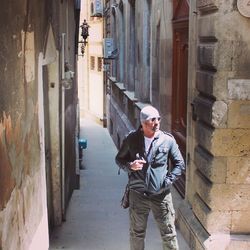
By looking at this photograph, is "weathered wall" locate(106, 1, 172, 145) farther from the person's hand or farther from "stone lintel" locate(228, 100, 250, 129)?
the person's hand

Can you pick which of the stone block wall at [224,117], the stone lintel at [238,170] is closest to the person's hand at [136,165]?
the stone block wall at [224,117]

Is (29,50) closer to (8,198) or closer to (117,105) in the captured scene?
(8,198)

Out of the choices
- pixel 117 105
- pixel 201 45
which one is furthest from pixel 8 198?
pixel 117 105

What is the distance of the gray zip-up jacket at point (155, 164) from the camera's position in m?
5.71

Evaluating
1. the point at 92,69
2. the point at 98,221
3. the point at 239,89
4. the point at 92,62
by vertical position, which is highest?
the point at 239,89

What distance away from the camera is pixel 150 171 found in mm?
5750

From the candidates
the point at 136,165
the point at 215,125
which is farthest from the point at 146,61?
the point at 136,165

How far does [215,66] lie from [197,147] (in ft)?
4.26

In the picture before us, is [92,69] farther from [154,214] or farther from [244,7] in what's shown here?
[154,214]

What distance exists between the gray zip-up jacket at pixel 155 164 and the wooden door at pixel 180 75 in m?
2.56

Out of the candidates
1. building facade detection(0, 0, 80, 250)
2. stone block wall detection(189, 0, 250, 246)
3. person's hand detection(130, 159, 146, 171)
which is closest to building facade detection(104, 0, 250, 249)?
stone block wall detection(189, 0, 250, 246)

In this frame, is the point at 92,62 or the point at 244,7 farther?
the point at 92,62

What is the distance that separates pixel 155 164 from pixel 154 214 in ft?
1.76

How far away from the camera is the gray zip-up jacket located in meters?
5.71
